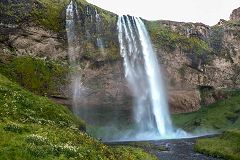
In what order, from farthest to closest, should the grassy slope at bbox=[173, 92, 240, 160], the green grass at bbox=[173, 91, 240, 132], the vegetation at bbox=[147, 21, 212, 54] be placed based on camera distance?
the vegetation at bbox=[147, 21, 212, 54] → the green grass at bbox=[173, 91, 240, 132] → the grassy slope at bbox=[173, 92, 240, 160]

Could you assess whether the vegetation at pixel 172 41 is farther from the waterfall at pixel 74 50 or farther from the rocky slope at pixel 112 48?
the waterfall at pixel 74 50

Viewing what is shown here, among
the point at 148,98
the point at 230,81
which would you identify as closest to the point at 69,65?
the point at 148,98

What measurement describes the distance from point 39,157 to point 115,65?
306 feet

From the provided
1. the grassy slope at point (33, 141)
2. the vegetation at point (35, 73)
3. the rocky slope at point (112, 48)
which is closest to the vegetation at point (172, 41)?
the rocky slope at point (112, 48)

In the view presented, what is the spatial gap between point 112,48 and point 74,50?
11.4 m

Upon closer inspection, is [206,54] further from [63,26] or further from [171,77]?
[63,26]

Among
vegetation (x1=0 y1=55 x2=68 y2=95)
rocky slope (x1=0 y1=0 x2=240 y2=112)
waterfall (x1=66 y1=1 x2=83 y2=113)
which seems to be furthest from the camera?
waterfall (x1=66 y1=1 x2=83 y2=113)

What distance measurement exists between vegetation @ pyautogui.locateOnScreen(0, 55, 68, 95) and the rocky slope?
171 cm

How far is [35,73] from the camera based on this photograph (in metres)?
105

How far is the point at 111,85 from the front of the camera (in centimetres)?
11744

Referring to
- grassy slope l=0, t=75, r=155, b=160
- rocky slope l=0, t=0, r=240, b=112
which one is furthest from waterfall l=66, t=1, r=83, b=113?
grassy slope l=0, t=75, r=155, b=160

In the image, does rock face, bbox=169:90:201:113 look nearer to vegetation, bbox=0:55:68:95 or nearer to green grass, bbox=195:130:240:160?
vegetation, bbox=0:55:68:95

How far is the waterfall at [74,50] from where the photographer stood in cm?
11038

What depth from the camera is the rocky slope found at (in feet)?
344
